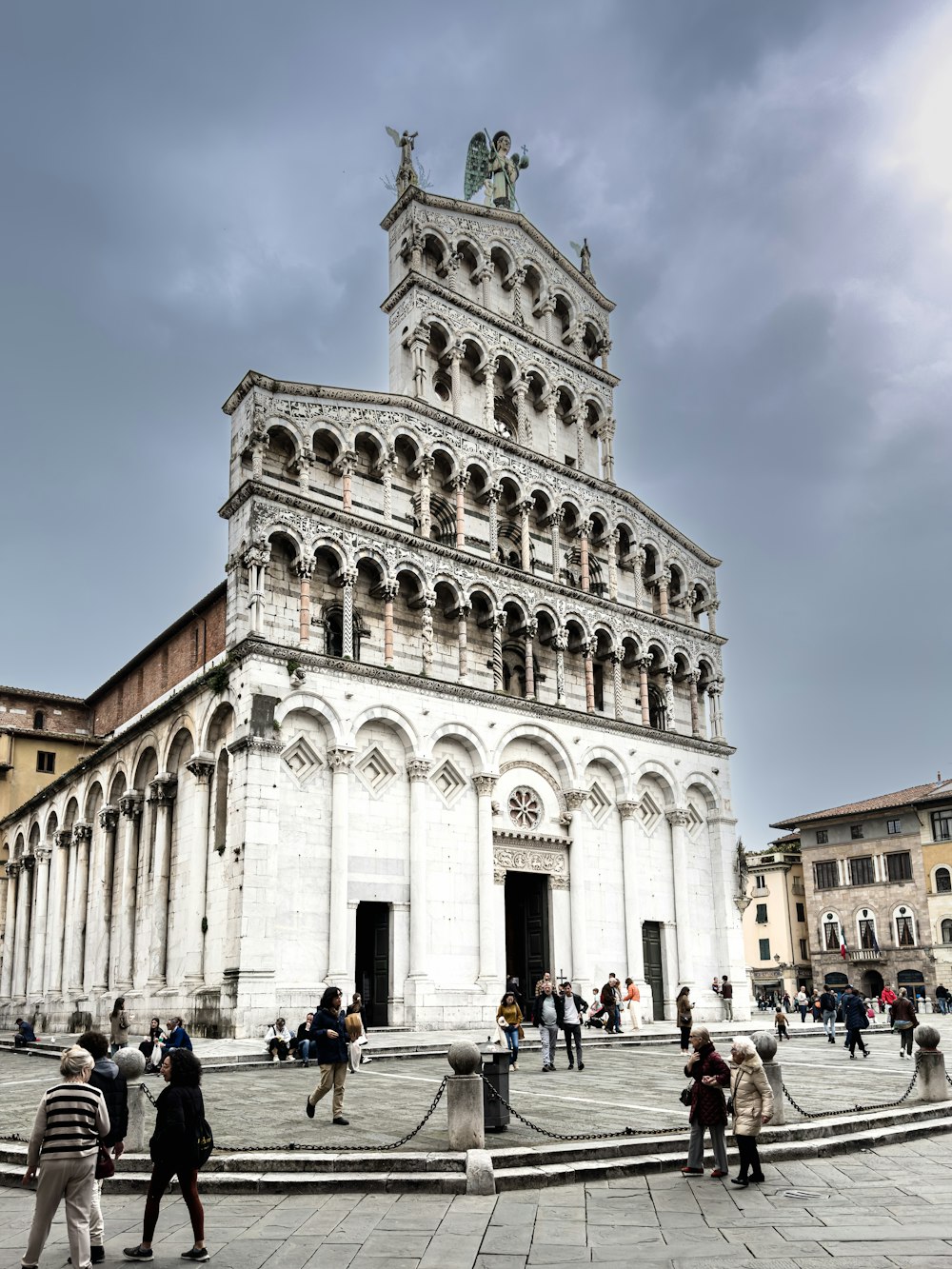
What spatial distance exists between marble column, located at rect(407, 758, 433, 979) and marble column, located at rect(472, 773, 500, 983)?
5.79 feet

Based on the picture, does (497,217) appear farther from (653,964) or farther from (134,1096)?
(134,1096)

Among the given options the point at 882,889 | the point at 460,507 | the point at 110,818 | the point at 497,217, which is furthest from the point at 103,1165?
the point at 882,889

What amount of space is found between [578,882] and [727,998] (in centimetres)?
570

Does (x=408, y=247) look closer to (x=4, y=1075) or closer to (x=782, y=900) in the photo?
(x=4, y=1075)

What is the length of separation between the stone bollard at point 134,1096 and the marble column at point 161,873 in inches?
678

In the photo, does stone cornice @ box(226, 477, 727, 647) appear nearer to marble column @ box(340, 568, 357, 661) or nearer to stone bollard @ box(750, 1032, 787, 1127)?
marble column @ box(340, 568, 357, 661)

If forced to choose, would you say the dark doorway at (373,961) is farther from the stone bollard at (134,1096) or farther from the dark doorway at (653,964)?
the stone bollard at (134,1096)

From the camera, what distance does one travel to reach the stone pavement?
774 cm

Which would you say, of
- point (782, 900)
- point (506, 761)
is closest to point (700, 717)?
point (506, 761)

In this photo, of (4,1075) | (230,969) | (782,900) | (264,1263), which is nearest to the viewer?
(264,1263)

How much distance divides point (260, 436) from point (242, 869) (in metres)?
11.1

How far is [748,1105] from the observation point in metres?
9.95

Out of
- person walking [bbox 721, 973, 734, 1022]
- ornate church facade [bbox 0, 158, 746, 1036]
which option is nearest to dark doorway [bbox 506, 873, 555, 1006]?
ornate church facade [bbox 0, 158, 746, 1036]

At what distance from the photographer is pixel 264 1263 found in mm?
7742
